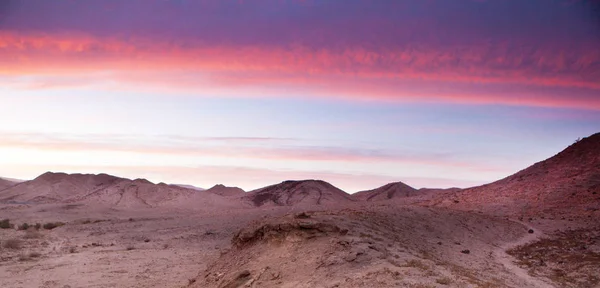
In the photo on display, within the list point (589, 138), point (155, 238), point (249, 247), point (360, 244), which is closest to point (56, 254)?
point (155, 238)

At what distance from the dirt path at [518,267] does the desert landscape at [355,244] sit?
2.9 inches

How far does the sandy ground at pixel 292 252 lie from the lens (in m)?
10.6

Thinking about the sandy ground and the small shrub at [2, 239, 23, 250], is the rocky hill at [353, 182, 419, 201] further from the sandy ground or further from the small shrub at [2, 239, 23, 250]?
the small shrub at [2, 239, 23, 250]

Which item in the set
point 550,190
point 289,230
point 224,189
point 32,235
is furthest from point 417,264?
point 224,189

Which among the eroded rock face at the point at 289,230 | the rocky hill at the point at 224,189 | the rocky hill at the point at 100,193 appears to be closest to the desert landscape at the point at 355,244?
the eroded rock face at the point at 289,230

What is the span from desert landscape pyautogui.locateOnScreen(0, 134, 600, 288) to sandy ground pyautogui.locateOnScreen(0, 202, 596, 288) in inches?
1.9

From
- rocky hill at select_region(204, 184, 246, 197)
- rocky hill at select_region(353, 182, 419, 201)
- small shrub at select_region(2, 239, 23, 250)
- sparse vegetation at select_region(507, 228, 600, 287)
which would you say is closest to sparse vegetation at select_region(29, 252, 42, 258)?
small shrub at select_region(2, 239, 23, 250)

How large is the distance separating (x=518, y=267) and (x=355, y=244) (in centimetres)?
716

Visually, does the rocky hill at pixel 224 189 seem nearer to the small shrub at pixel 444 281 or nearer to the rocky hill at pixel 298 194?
the rocky hill at pixel 298 194

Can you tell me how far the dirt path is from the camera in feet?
45.6

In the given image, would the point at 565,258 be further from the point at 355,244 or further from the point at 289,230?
the point at 289,230

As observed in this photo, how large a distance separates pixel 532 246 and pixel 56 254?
59.7 ft

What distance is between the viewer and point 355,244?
459 inches

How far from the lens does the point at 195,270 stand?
1847cm
